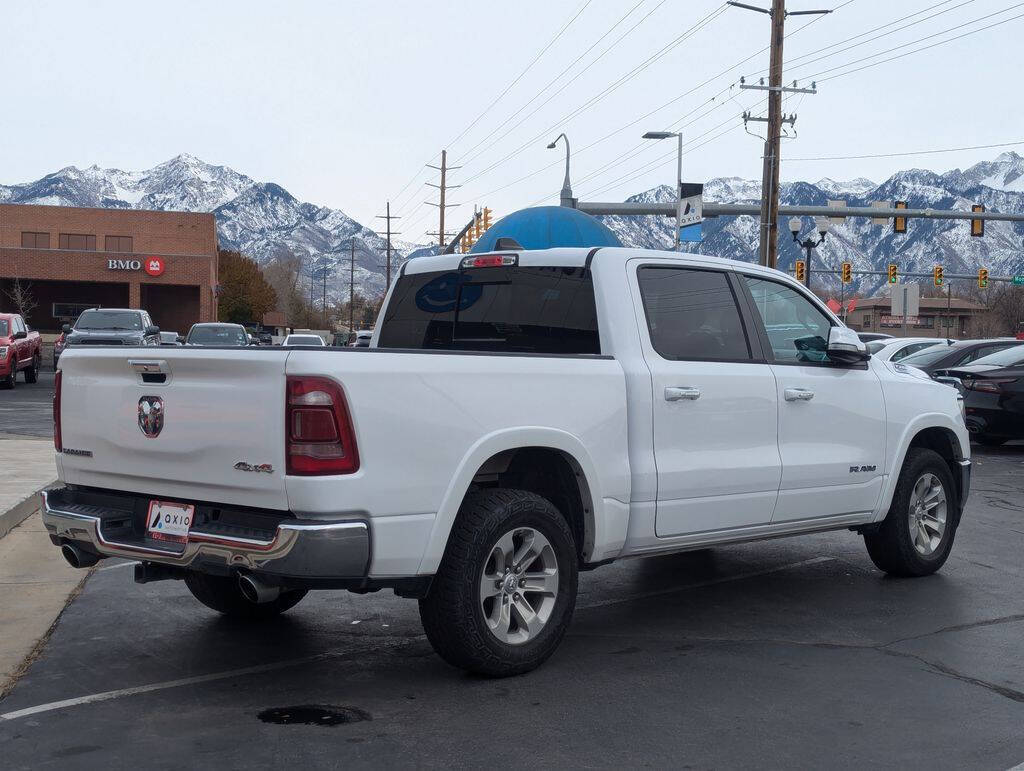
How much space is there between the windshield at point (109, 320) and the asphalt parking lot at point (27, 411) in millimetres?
1895

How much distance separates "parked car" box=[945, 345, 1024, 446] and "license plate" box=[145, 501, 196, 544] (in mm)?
13547

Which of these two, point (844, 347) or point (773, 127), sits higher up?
point (773, 127)

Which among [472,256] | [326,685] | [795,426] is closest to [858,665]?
[795,426]

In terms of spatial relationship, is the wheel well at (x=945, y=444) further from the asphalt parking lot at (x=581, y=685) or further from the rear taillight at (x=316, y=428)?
the rear taillight at (x=316, y=428)

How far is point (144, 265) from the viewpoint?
67188 millimetres

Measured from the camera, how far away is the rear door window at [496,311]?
608cm

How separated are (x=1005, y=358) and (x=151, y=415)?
14902 mm

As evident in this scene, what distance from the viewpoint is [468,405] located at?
16.5 ft

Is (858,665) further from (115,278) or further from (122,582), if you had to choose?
(115,278)

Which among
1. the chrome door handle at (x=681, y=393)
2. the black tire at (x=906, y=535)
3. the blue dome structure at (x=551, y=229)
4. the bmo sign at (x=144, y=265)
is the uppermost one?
the bmo sign at (x=144, y=265)

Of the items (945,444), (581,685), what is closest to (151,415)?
(581,685)

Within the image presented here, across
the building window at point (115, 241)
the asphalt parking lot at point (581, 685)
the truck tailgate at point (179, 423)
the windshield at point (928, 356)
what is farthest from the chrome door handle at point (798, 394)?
the building window at point (115, 241)

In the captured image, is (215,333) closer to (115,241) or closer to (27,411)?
(27,411)

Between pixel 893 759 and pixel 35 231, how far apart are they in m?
77.2
